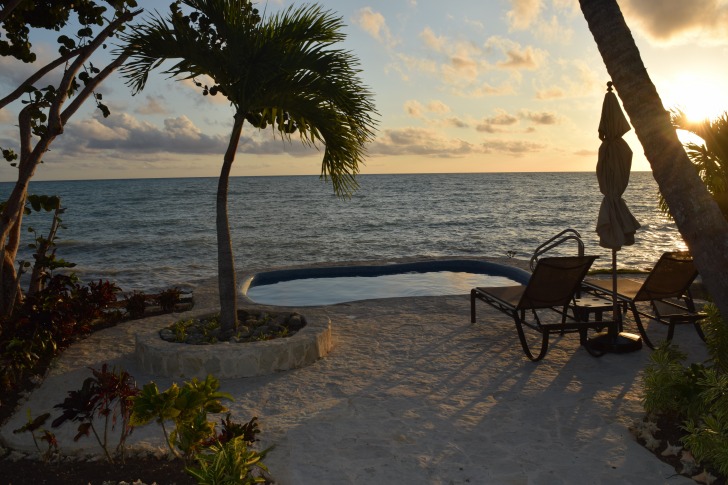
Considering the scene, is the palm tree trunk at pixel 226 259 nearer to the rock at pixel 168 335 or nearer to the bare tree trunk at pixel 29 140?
the rock at pixel 168 335

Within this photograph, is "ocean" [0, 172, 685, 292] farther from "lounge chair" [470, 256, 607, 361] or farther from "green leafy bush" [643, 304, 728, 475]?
"green leafy bush" [643, 304, 728, 475]

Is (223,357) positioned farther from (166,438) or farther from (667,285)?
(667,285)

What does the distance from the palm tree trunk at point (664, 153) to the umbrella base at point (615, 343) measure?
296 centimetres

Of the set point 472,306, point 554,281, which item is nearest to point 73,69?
point 472,306

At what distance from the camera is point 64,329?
6.76 meters

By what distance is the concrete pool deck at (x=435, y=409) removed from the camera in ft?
13.2

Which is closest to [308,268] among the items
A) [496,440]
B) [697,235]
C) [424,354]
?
[424,354]

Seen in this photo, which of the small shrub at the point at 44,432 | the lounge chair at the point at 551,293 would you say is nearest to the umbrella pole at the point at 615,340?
→ the lounge chair at the point at 551,293

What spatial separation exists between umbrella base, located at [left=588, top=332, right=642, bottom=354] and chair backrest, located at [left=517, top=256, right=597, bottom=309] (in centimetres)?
56

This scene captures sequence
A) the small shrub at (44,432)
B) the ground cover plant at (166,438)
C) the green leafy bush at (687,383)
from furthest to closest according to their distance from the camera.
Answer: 1. the green leafy bush at (687,383)
2. the small shrub at (44,432)
3. the ground cover plant at (166,438)

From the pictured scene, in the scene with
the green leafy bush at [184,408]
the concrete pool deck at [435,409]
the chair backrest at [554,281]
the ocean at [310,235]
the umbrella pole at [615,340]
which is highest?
the chair backrest at [554,281]

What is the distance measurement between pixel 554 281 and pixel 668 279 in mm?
1678

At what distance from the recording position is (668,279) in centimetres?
714

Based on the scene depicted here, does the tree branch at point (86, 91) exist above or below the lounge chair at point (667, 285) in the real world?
above
